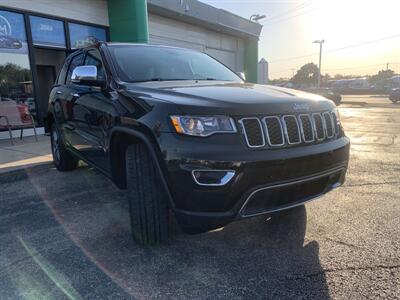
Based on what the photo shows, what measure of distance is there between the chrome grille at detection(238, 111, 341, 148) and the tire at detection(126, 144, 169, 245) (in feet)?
2.46

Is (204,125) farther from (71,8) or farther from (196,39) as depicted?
(196,39)

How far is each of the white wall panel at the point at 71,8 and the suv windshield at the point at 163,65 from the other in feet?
20.1

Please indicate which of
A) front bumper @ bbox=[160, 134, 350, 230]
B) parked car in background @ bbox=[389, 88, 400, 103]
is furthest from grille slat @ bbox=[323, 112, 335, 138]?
parked car in background @ bbox=[389, 88, 400, 103]

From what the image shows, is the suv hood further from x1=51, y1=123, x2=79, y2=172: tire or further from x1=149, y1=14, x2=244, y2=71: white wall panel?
x1=149, y1=14, x2=244, y2=71: white wall panel

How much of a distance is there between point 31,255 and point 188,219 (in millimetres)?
1405

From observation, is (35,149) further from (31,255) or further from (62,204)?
(31,255)

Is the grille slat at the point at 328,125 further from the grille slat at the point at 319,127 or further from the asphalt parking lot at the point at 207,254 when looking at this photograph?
the asphalt parking lot at the point at 207,254

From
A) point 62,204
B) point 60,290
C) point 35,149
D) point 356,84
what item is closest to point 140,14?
point 35,149

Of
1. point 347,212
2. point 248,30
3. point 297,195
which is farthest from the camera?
point 248,30

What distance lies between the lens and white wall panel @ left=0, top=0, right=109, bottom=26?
852 cm

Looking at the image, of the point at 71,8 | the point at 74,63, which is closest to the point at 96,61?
the point at 74,63

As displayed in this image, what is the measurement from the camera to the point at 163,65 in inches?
148

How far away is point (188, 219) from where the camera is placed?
8.00 feet

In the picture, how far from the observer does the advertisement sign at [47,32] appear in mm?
8938
